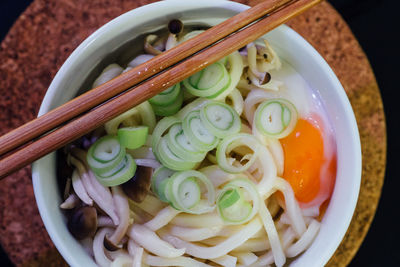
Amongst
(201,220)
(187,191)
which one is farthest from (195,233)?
(187,191)

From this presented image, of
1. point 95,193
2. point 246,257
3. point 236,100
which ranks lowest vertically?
point 246,257

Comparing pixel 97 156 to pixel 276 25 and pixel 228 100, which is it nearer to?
pixel 228 100

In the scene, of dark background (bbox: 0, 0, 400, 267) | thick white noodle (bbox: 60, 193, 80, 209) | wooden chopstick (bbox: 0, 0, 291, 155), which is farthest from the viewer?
dark background (bbox: 0, 0, 400, 267)

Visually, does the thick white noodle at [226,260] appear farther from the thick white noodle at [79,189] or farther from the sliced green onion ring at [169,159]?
the thick white noodle at [79,189]

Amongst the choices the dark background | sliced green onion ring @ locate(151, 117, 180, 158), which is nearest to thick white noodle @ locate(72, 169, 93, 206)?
sliced green onion ring @ locate(151, 117, 180, 158)

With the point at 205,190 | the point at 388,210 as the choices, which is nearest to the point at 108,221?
the point at 205,190

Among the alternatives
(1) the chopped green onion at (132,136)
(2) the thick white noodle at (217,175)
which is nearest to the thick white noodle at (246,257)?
(2) the thick white noodle at (217,175)

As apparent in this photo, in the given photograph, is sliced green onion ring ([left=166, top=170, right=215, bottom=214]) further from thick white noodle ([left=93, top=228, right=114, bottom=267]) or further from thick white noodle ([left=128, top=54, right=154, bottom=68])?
thick white noodle ([left=128, top=54, right=154, bottom=68])

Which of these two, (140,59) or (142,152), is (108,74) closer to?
(140,59)
